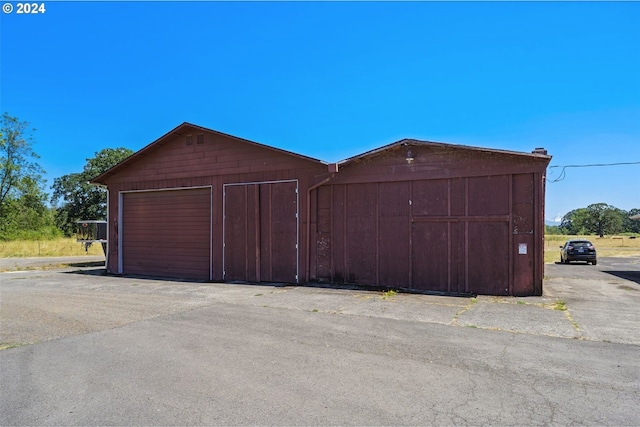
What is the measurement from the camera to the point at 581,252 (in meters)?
23.6

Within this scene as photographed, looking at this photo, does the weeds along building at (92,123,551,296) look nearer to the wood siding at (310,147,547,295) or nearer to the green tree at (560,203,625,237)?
the wood siding at (310,147,547,295)

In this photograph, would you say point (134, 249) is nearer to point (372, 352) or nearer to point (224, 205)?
point (224, 205)

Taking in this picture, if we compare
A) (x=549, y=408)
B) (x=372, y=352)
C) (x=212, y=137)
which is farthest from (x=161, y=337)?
(x=212, y=137)

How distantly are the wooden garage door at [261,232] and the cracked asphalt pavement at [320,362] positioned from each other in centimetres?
361

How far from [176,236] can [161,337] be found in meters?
9.32

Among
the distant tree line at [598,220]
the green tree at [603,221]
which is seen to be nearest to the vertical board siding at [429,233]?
the distant tree line at [598,220]

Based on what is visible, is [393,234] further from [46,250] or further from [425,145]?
[46,250]

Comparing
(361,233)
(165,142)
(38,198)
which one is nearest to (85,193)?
(38,198)

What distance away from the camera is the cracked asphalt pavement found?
12.1ft

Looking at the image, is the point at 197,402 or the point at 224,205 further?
the point at 224,205

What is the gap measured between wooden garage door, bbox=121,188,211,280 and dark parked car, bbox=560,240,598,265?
20373 mm

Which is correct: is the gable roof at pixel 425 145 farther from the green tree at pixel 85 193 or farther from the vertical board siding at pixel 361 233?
the green tree at pixel 85 193

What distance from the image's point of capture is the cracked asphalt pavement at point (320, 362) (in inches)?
145

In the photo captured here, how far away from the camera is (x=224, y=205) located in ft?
45.6
